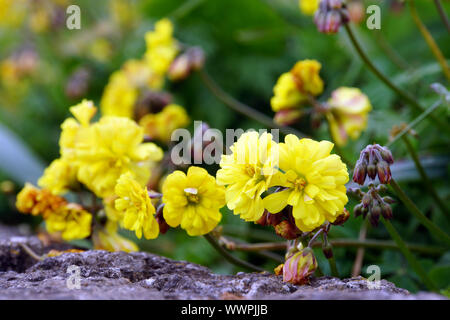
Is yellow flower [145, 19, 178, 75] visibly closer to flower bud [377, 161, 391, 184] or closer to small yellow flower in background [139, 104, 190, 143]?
small yellow flower in background [139, 104, 190, 143]

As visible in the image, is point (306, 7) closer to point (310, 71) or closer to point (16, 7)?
point (310, 71)

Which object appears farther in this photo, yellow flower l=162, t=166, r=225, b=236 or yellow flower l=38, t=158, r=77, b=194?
yellow flower l=38, t=158, r=77, b=194

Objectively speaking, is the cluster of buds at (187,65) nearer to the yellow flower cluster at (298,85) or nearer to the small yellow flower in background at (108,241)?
the yellow flower cluster at (298,85)

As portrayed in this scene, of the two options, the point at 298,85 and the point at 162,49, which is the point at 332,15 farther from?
the point at 162,49

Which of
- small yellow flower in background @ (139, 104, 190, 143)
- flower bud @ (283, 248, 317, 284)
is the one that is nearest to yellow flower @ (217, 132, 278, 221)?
flower bud @ (283, 248, 317, 284)

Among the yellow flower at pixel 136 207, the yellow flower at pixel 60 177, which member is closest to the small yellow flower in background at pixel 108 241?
the yellow flower at pixel 60 177

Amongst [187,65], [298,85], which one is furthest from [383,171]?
[187,65]
